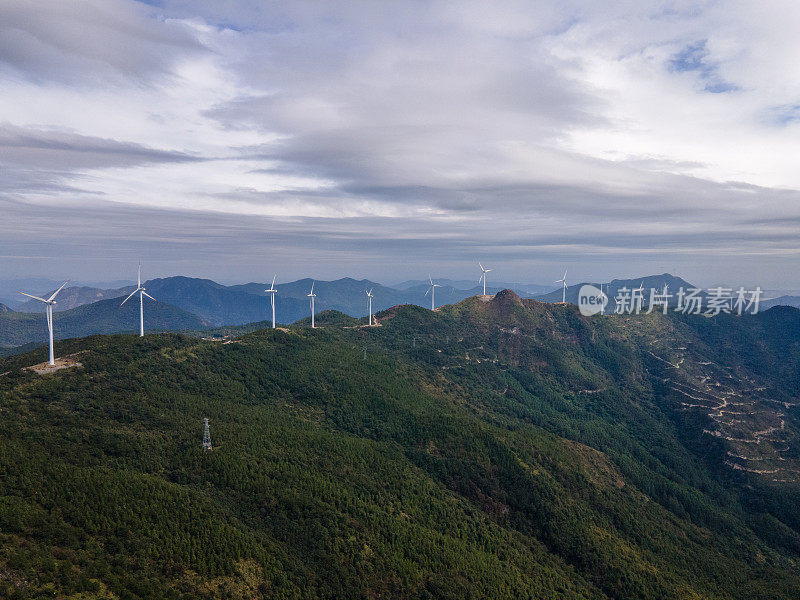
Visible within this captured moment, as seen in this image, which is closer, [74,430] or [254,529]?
[254,529]

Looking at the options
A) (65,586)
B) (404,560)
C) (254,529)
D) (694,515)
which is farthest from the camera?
(694,515)

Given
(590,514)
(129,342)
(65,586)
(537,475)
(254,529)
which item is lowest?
(590,514)

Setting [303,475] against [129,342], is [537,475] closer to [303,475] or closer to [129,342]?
[303,475]

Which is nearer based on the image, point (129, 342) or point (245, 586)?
point (245, 586)

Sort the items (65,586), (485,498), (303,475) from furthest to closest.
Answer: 1. (485,498)
2. (303,475)
3. (65,586)

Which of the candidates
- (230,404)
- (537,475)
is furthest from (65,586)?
(537,475)

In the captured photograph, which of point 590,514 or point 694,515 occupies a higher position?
point 590,514

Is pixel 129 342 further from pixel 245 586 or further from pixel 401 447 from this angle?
pixel 245 586

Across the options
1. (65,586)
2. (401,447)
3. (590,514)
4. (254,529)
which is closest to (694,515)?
(590,514)

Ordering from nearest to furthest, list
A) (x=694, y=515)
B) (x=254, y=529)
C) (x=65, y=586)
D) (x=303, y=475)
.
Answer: (x=65, y=586), (x=254, y=529), (x=303, y=475), (x=694, y=515)
